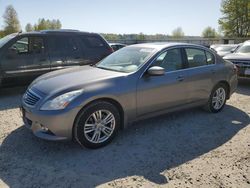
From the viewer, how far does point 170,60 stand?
16.1ft

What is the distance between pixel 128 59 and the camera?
4.89 m

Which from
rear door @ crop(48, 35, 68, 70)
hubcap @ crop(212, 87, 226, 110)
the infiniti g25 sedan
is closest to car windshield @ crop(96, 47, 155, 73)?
the infiniti g25 sedan

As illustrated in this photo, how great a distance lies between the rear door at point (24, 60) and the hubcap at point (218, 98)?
438cm

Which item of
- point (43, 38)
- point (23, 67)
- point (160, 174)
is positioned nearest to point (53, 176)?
point (160, 174)

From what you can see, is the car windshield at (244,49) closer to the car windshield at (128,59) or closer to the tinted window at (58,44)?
the car windshield at (128,59)

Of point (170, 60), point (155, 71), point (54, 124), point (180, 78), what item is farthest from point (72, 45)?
point (54, 124)

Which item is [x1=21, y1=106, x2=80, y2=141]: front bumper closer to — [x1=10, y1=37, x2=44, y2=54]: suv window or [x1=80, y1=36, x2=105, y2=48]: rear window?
[x1=10, y1=37, x2=44, y2=54]: suv window

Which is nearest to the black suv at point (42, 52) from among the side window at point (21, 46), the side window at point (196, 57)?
the side window at point (21, 46)

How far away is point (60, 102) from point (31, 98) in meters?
0.62

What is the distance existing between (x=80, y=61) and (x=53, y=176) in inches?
192

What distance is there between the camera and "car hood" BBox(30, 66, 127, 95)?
3910 millimetres

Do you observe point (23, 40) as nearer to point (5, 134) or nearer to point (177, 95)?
point (5, 134)

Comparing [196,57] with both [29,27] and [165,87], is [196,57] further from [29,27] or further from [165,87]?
[29,27]

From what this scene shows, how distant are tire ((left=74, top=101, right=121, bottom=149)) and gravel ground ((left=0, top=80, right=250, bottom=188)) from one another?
0.45 ft
